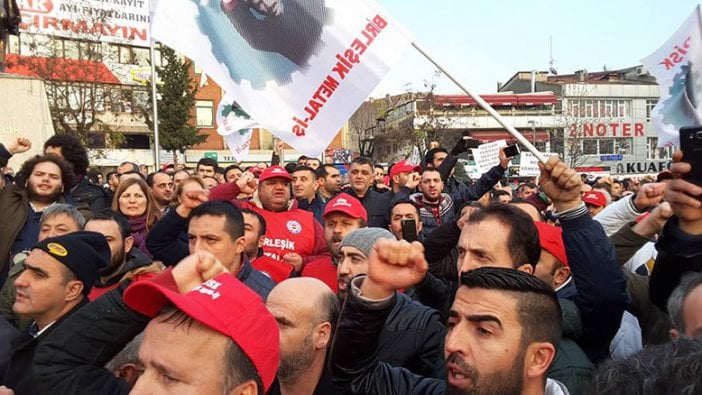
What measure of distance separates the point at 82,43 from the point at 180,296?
23594 mm

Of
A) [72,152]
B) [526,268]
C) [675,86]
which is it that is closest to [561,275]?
[526,268]

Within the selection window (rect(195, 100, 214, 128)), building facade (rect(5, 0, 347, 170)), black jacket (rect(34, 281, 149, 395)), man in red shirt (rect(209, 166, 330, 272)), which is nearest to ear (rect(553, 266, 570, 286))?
black jacket (rect(34, 281, 149, 395))

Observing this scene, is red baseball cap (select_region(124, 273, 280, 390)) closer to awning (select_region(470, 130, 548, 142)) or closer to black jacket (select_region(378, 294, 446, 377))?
black jacket (select_region(378, 294, 446, 377))

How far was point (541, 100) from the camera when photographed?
59.7 metres

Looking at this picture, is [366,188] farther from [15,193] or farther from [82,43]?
[82,43]

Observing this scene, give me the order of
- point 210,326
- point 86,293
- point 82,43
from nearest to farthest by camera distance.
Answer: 1. point 210,326
2. point 86,293
3. point 82,43

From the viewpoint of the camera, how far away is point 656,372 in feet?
3.97

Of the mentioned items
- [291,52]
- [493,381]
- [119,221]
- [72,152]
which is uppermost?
[291,52]

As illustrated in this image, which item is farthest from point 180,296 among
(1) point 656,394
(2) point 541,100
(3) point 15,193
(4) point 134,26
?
(2) point 541,100

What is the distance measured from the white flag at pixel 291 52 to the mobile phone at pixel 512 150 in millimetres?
1477

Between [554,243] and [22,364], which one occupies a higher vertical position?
[554,243]

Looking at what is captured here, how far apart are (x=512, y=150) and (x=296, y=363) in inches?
119

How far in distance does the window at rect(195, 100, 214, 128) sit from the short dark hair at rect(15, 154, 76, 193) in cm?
4781

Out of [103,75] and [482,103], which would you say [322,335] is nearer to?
[482,103]
